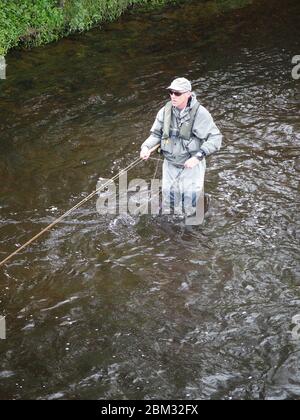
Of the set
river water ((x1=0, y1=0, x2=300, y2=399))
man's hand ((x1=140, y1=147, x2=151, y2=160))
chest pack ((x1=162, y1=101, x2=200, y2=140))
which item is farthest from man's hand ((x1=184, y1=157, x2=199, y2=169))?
river water ((x1=0, y1=0, x2=300, y2=399))

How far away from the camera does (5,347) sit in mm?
7145

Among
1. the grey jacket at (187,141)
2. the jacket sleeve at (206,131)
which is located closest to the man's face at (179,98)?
the grey jacket at (187,141)

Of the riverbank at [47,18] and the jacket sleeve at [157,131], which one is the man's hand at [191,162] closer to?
the jacket sleeve at [157,131]

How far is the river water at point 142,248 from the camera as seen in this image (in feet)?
22.2

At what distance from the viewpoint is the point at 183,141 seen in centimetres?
873

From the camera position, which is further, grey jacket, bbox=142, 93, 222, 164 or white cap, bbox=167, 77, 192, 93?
grey jacket, bbox=142, 93, 222, 164

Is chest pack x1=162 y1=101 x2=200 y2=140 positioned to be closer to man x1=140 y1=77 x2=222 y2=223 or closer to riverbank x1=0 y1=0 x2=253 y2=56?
man x1=140 y1=77 x2=222 y2=223

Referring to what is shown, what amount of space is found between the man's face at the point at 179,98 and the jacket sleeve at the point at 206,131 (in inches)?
10.5

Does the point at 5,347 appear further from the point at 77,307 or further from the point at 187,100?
the point at 187,100

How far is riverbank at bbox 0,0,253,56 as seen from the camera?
17.6m

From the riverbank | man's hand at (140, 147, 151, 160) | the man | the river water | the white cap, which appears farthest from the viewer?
the riverbank

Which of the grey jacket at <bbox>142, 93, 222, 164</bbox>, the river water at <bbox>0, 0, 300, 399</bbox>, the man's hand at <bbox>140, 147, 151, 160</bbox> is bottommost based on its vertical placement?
the river water at <bbox>0, 0, 300, 399</bbox>
